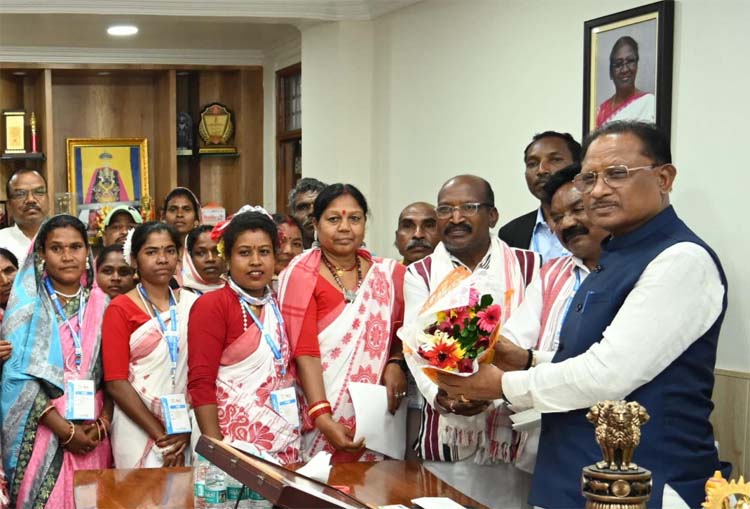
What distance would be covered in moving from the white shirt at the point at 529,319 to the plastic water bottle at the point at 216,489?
927 millimetres

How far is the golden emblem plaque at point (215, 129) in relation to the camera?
8227mm

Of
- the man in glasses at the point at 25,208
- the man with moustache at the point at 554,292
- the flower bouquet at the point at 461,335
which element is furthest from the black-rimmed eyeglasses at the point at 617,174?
the man in glasses at the point at 25,208

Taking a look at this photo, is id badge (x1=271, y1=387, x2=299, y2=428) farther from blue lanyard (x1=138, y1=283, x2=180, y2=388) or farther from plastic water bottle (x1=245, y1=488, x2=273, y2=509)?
plastic water bottle (x1=245, y1=488, x2=273, y2=509)

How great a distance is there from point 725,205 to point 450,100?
237cm

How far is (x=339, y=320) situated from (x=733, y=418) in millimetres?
1338

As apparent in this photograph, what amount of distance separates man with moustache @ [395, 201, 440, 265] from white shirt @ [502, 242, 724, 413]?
201cm

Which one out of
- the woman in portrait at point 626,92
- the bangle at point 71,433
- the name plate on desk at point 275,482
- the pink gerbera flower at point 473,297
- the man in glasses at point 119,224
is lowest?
the bangle at point 71,433

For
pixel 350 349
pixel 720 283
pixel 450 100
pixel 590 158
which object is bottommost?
pixel 350 349

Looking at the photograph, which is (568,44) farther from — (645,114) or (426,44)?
(426,44)

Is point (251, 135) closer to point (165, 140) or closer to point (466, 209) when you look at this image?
point (165, 140)

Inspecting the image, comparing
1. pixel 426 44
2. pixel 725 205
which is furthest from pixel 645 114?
pixel 426 44

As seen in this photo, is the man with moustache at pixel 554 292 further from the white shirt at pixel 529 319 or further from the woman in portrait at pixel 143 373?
the woman in portrait at pixel 143 373

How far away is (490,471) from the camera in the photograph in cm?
A: 317

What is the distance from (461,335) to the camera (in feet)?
7.75
